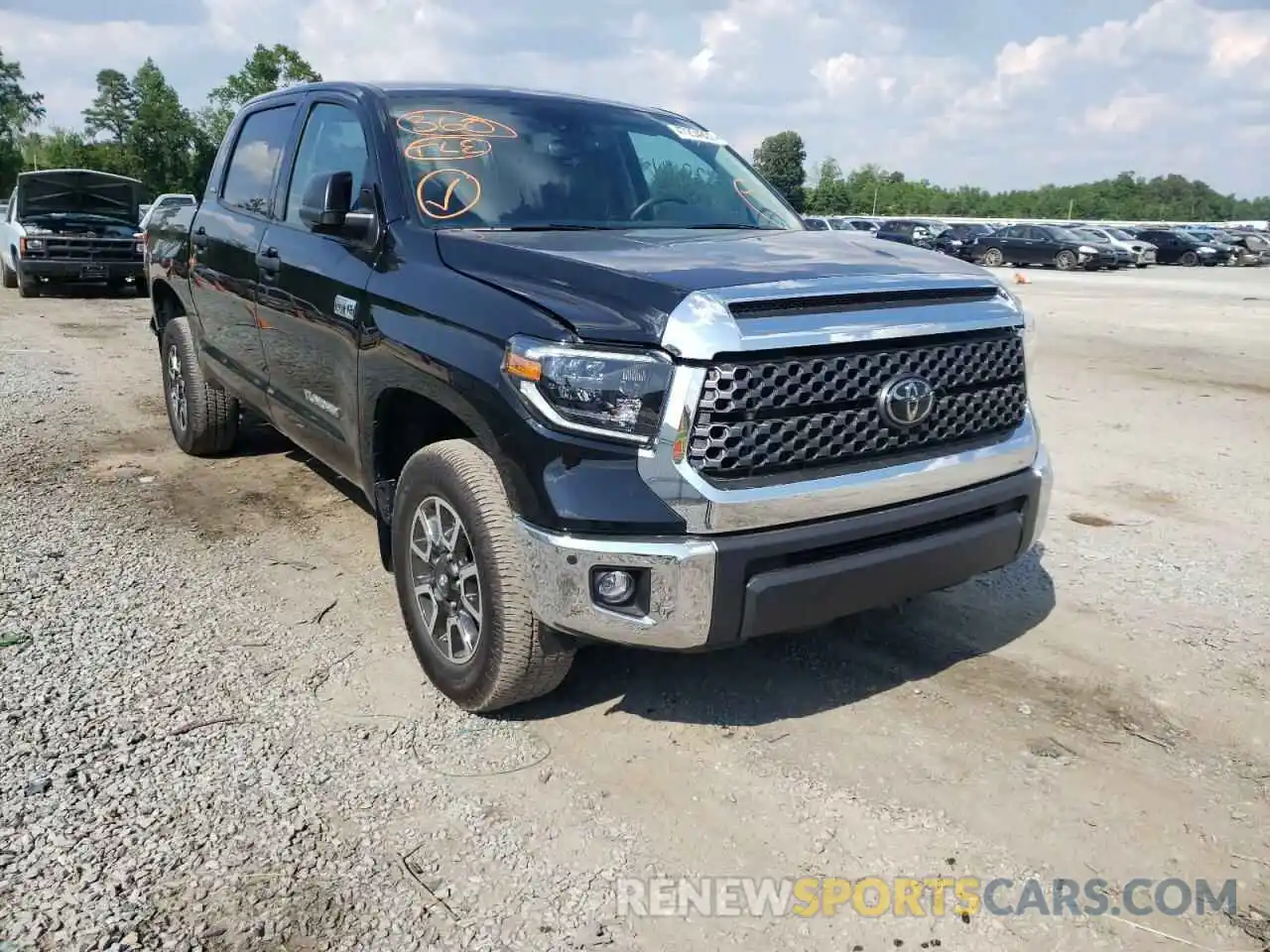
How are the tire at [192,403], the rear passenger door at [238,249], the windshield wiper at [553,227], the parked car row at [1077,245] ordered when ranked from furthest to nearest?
the parked car row at [1077,245], the tire at [192,403], the rear passenger door at [238,249], the windshield wiper at [553,227]

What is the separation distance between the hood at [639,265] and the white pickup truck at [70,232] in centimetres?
1360

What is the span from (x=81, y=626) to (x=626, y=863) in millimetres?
2471

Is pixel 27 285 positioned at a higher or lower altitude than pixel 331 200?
lower

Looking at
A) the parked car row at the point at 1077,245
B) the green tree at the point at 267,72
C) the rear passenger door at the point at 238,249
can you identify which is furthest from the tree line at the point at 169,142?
the rear passenger door at the point at 238,249

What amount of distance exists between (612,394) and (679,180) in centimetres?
195

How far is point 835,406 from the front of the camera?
287cm

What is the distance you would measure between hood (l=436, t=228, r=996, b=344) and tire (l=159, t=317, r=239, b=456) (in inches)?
122

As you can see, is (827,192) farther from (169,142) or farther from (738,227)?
(738,227)

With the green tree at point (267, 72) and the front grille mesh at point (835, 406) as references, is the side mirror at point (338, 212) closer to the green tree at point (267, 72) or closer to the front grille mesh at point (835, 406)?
the front grille mesh at point (835, 406)

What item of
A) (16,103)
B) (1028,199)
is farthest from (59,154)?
(1028,199)

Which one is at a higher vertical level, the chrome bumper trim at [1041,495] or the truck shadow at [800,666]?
the chrome bumper trim at [1041,495]

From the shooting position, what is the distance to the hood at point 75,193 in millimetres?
Result: 15508

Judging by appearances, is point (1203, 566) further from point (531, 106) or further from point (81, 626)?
point (81, 626)

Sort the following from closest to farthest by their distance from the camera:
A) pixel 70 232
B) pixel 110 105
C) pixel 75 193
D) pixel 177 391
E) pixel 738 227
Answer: pixel 738 227 → pixel 177 391 → pixel 70 232 → pixel 75 193 → pixel 110 105
